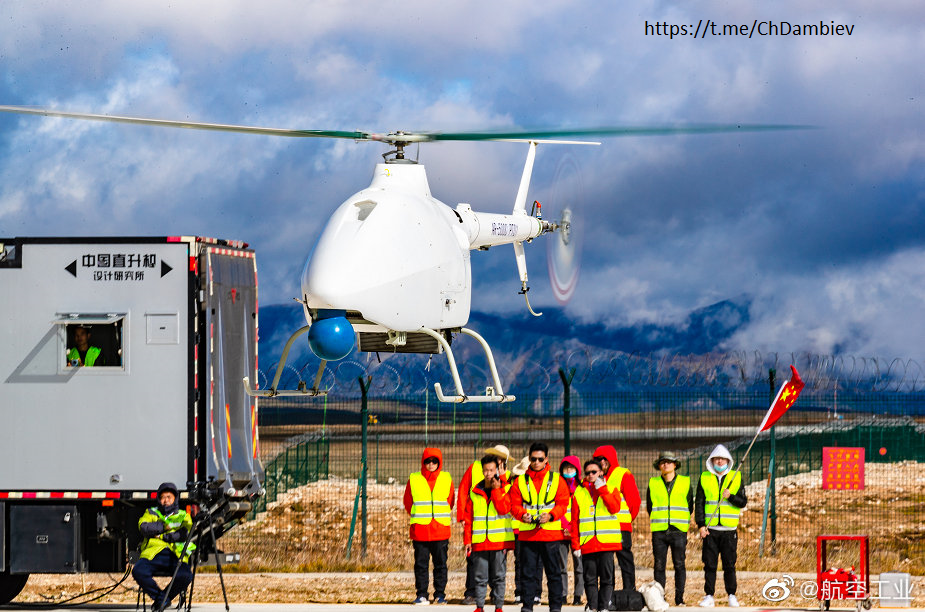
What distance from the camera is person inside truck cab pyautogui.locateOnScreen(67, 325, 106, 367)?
12.6 metres

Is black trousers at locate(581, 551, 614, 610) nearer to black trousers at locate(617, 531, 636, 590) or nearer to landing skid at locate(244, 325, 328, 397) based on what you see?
black trousers at locate(617, 531, 636, 590)

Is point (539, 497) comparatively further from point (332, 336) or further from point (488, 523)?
point (332, 336)

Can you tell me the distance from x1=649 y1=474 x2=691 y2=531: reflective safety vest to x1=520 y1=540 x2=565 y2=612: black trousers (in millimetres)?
1599

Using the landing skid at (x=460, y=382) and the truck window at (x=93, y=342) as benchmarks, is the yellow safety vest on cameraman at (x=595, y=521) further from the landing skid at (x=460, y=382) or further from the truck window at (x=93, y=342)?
the truck window at (x=93, y=342)

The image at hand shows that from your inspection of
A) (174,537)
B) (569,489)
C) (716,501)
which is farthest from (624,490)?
(174,537)

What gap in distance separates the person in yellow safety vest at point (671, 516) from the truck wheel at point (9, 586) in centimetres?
645

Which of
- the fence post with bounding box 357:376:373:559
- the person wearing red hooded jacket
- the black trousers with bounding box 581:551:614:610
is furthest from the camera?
the fence post with bounding box 357:376:373:559

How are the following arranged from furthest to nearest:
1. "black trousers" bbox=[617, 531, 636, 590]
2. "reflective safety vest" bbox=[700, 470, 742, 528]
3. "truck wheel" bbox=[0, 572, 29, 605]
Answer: "truck wheel" bbox=[0, 572, 29, 605] → "reflective safety vest" bbox=[700, 470, 742, 528] → "black trousers" bbox=[617, 531, 636, 590]

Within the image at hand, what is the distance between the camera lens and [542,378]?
18766 millimetres

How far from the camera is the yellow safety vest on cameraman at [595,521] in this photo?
42.0 ft

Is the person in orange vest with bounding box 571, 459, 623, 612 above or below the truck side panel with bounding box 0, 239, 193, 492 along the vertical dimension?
below

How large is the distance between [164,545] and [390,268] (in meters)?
3.17

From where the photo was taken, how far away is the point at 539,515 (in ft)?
40.5

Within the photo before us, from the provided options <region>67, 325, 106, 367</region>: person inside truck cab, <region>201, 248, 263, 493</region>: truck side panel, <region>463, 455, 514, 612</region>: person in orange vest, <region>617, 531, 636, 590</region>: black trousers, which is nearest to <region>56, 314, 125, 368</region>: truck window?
<region>67, 325, 106, 367</region>: person inside truck cab
